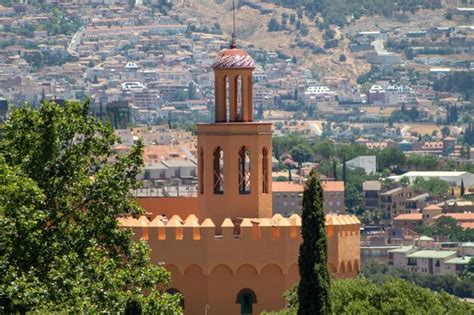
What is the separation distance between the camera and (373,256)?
156125 mm

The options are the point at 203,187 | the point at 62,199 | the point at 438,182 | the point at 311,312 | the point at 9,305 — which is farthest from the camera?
the point at 438,182

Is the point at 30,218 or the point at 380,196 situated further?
the point at 380,196

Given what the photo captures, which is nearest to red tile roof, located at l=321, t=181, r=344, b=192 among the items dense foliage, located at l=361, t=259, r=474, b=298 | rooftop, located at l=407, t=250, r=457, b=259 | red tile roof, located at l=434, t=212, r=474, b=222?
red tile roof, located at l=434, t=212, r=474, b=222

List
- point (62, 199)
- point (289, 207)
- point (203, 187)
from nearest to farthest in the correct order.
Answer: point (62, 199)
point (203, 187)
point (289, 207)

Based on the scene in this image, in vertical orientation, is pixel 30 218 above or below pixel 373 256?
above

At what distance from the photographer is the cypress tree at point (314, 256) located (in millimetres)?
26844

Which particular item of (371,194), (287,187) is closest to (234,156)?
(287,187)

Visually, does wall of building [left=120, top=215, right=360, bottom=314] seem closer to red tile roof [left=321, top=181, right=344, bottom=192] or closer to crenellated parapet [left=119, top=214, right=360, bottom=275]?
crenellated parapet [left=119, top=214, right=360, bottom=275]

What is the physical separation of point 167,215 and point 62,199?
Result: 4200 mm

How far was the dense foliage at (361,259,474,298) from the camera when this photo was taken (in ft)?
419

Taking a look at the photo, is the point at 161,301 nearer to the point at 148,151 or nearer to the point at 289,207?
the point at 289,207

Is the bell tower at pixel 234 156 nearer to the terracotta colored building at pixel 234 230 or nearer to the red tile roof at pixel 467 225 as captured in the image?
the terracotta colored building at pixel 234 230

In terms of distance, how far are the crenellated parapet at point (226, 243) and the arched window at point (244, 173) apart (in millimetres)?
1112

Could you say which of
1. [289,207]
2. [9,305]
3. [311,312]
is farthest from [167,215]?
[289,207]
